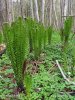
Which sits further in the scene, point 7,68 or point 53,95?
point 7,68

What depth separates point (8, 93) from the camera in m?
2.33

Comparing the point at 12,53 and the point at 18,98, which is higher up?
the point at 12,53

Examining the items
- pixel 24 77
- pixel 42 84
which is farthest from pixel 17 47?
pixel 42 84

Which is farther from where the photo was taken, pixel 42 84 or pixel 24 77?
pixel 42 84

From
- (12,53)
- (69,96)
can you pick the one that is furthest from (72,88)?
(12,53)

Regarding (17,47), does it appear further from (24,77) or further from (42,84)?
(42,84)

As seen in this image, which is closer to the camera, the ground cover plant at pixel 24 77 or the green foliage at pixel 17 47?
the ground cover plant at pixel 24 77

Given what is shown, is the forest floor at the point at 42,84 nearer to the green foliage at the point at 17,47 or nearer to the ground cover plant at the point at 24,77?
the ground cover plant at the point at 24,77

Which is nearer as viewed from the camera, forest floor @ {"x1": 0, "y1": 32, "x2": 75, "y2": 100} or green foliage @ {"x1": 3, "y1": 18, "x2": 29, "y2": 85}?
forest floor @ {"x1": 0, "y1": 32, "x2": 75, "y2": 100}

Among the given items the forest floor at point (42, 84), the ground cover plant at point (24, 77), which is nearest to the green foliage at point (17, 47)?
the ground cover plant at point (24, 77)

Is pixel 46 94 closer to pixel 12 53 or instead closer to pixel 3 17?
pixel 12 53

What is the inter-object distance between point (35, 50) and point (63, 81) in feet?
3.05

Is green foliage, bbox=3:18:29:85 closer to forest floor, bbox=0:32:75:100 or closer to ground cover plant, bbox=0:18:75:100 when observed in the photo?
ground cover plant, bbox=0:18:75:100

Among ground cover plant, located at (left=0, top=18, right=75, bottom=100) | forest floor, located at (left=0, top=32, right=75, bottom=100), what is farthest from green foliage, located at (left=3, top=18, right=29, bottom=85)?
forest floor, located at (left=0, top=32, right=75, bottom=100)
